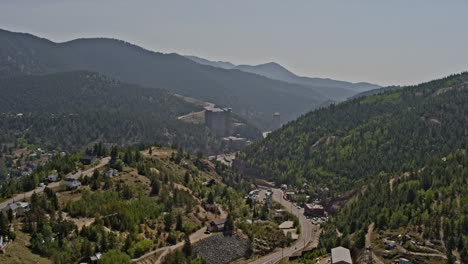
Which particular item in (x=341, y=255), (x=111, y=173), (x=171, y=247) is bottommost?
(x=171, y=247)

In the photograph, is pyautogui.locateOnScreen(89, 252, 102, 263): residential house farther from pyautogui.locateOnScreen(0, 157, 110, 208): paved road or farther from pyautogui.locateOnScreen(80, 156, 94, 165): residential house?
pyautogui.locateOnScreen(80, 156, 94, 165): residential house

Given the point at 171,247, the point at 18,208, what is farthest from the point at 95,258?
the point at 18,208

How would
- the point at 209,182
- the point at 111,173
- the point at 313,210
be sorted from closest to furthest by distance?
the point at 111,173 → the point at 313,210 → the point at 209,182

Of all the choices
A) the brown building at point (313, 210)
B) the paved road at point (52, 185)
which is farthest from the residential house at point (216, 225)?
the brown building at point (313, 210)

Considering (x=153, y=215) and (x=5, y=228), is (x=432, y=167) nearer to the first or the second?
(x=153, y=215)

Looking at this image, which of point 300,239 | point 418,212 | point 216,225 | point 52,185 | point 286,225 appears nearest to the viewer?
point 418,212

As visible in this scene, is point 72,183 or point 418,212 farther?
point 72,183

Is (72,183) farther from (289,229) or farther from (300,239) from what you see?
(300,239)
